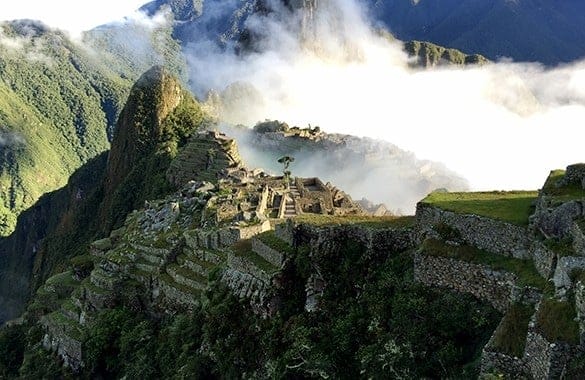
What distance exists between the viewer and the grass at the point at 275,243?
748 inches

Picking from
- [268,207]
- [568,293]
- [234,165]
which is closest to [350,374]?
[568,293]

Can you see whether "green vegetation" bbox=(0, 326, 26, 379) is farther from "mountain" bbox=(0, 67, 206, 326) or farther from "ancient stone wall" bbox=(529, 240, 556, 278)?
"mountain" bbox=(0, 67, 206, 326)

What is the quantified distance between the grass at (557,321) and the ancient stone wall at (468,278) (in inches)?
49.7

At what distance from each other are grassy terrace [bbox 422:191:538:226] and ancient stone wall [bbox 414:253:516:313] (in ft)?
3.98

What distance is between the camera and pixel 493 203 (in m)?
15.4

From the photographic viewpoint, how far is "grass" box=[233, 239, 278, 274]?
62.9ft

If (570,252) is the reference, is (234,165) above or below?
above

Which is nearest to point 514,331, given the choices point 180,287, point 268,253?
point 268,253

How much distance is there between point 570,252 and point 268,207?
25.0 meters

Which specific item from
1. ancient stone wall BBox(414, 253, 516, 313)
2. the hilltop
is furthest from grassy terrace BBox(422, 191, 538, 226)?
ancient stone wall BBox(414, 253, 516, 313)

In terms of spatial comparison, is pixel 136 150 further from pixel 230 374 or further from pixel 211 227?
pixel 230 374

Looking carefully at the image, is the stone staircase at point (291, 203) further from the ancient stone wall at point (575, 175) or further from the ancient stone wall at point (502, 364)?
the ancient stone wall at point (502, 364)

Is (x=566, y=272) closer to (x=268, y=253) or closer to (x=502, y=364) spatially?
(x=502, y=364)

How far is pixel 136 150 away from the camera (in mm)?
121688
